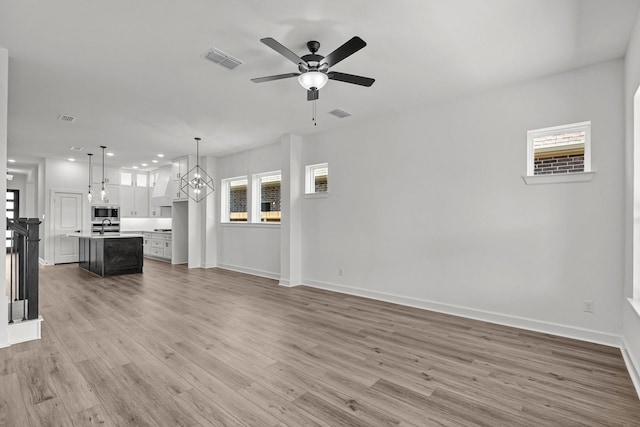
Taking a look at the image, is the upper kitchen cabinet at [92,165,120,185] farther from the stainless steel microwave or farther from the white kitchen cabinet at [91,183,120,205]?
the stainless steel microwave

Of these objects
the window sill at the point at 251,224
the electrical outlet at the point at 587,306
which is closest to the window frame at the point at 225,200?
the window sill at the point at 251,224

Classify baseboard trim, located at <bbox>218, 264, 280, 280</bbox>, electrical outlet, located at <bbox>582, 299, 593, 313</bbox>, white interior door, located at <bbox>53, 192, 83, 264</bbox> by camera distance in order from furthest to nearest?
white interior door, located at <bbox>53, 192, 83, 264</bbox>
baseboard trim, located at <bbox>218, 264, 280, 280</bbox>
electrical outlet, located at <bbox>582, 299, 593, 313</bbox>

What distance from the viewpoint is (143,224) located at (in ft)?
36.2

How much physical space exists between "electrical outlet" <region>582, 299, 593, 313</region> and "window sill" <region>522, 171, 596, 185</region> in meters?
1.28

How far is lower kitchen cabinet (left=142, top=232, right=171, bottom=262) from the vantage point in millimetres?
9305

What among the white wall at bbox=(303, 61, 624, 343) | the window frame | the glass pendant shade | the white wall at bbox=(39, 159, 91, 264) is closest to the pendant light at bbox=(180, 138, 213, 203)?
the window frame

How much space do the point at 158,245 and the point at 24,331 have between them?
22.1 ft

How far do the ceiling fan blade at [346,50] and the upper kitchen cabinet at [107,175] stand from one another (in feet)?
30.7

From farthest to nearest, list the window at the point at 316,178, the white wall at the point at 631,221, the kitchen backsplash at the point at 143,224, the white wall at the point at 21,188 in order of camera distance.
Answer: the white wall at the point at 21,188, the kitchen backsplash at the point at 143,224, the window at the point at 316,178, the white wall at the point at 631,221

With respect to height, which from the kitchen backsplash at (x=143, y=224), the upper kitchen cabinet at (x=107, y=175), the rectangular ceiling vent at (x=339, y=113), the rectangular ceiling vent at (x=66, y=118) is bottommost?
the kitchen backsplash at (x=143, y=224)

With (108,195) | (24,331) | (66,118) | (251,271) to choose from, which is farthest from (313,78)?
(108,195)

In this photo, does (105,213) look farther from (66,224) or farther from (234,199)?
(234,199)

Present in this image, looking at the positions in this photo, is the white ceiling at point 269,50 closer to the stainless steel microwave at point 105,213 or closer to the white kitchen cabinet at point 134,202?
the stainless steel microwave at point 105,213

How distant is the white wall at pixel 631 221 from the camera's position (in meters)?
2.55
